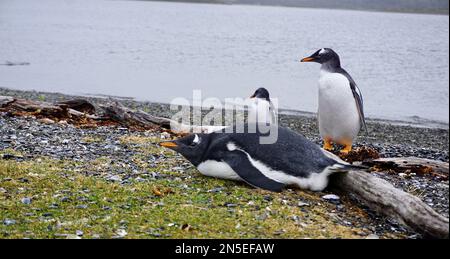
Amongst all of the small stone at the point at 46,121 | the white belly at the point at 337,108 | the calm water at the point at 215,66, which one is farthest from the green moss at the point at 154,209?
the calm water at the point at 215,66

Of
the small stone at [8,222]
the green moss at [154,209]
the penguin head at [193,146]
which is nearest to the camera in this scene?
the green moss at [154,209]

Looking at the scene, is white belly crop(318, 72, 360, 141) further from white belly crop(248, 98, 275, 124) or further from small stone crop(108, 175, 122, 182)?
small stone crop(108, 175, 122, 182)

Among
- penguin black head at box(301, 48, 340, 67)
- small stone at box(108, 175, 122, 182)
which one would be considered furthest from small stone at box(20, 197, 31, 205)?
penguin black head at box(301, 48, 340, 67)

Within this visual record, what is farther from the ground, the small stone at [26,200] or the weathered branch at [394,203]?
the weathered branch at [394,203]

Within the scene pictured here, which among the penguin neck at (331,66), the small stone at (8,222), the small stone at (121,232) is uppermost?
the penguin neck at (331,66)

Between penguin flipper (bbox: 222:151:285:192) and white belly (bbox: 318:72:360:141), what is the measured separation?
270 centimetres

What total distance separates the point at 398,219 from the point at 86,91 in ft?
74.4

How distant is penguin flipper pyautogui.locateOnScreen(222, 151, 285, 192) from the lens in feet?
19.3

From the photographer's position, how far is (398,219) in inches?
202

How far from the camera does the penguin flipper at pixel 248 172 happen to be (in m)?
5.87

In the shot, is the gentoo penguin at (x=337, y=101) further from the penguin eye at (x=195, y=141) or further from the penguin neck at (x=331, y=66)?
the penguin eye at (x=195, y=141)

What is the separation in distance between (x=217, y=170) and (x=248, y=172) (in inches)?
17.1
